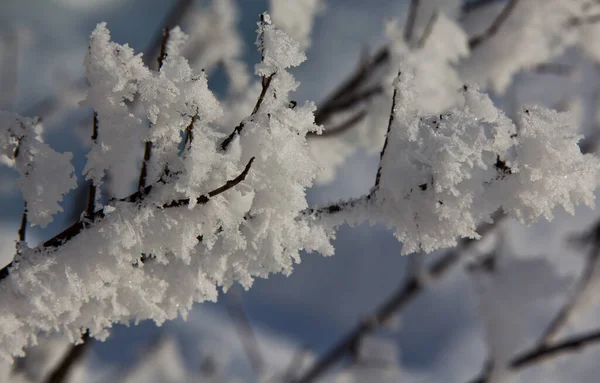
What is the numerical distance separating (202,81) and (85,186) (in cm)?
180

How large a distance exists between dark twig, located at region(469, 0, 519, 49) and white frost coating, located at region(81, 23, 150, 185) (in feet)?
6.20

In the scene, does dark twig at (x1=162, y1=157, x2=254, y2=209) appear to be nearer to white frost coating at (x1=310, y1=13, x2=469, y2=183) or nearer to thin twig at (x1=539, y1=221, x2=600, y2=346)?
white frost coating at (x1=310, y1=13, x2=469, y2=183)

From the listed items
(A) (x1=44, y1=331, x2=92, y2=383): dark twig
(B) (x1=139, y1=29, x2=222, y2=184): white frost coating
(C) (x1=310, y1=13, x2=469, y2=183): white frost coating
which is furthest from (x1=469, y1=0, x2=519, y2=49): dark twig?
(A) (x1=44, y1=331, x2=92, y2=383): dark twig

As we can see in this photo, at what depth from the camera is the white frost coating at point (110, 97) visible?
30.6 inches

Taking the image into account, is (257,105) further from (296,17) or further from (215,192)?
(296,17)

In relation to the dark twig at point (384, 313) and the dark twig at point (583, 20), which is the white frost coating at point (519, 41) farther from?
the dark twig at point (384, 313)

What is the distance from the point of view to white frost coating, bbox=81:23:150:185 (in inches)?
30.6

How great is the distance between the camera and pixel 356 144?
2109mm

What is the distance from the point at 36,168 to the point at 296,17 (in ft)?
4.46

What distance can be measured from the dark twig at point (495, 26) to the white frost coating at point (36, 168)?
6.63ft

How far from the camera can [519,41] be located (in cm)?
221

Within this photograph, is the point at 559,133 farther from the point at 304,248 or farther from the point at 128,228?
the point at 128,228

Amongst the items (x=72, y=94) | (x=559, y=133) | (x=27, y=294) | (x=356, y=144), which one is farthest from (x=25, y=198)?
(x=72, y=94)

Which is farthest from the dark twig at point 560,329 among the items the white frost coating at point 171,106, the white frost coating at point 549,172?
the white frost coating at point 171,106
